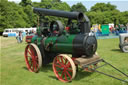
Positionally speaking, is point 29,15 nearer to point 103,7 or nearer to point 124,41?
point 103,7

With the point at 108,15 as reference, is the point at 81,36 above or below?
below

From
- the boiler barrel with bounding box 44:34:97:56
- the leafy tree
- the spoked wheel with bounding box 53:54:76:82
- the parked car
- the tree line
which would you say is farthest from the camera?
the leafy tree

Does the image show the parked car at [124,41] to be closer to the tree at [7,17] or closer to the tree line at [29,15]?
the tree line at [29,15]

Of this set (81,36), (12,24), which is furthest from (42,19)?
(12,24)

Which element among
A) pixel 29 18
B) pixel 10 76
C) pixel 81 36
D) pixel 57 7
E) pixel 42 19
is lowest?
pixel 10 76

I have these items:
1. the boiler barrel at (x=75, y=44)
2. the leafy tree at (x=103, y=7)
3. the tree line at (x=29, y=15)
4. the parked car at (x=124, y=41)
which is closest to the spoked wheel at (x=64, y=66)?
the boiler barrel at (x=75, y=44)

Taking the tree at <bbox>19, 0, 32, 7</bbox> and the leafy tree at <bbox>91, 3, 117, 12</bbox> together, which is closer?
the tree at <bbox>19, 0, 32, 7</bbox>

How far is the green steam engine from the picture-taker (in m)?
4.79

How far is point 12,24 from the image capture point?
41969mm

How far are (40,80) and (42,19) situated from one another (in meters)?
2.69

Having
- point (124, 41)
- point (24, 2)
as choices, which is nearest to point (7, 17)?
point (24, 2)

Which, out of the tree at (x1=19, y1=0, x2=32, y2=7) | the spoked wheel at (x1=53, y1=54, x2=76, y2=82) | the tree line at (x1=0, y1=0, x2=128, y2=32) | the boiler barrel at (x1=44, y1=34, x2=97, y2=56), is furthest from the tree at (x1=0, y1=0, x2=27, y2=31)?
the spoked wheel at (x1=53, y1=54, x2=76, y2=82)

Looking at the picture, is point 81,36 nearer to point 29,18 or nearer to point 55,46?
point 55,46

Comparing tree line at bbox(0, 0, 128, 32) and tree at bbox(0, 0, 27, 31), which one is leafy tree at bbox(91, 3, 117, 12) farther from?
tree at bbox(0, 0, 27, 31)
